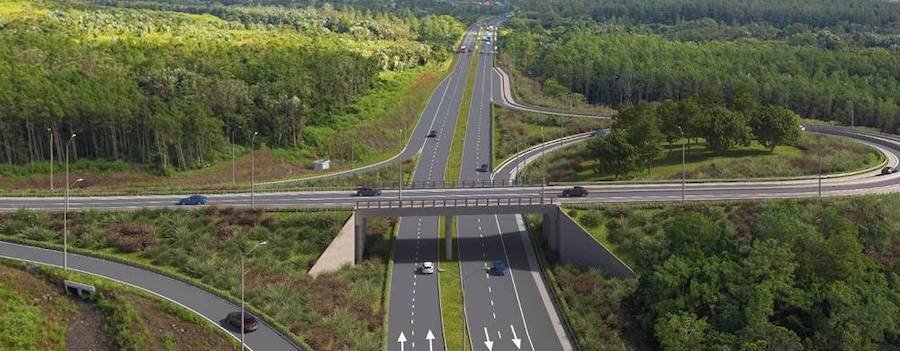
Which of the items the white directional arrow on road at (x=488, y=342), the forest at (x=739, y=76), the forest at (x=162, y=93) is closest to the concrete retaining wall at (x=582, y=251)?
the white directional arrow on road at (x=488, y=342)

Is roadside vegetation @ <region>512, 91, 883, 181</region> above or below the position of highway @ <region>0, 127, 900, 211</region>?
above

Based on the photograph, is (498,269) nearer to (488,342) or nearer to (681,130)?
(488,342)

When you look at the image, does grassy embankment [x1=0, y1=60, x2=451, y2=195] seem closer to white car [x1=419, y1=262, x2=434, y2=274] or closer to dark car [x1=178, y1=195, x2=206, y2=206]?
dark car [x1=178, y1=195, x2=206, y2=206]

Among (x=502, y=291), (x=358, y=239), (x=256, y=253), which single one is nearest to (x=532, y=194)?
(x=502, y=291)

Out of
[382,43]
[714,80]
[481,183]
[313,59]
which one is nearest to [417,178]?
[481,183]

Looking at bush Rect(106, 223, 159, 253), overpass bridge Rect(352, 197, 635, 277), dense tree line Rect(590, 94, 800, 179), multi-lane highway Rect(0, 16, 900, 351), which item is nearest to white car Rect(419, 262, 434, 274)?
multi-lane highway Rect(0, 16, 900, 351)

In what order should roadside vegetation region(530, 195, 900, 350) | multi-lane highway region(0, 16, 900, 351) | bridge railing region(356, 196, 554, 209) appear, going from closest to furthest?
1. roadside vegetation region(530, 195, 900, 350)
2. multi-lane highway region(0, 16, 900, 351)
3. bridge railing region(356, 196, 554, 209)

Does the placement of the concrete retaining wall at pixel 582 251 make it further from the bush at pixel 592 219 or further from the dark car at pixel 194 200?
the dark car at pixel 194 200
